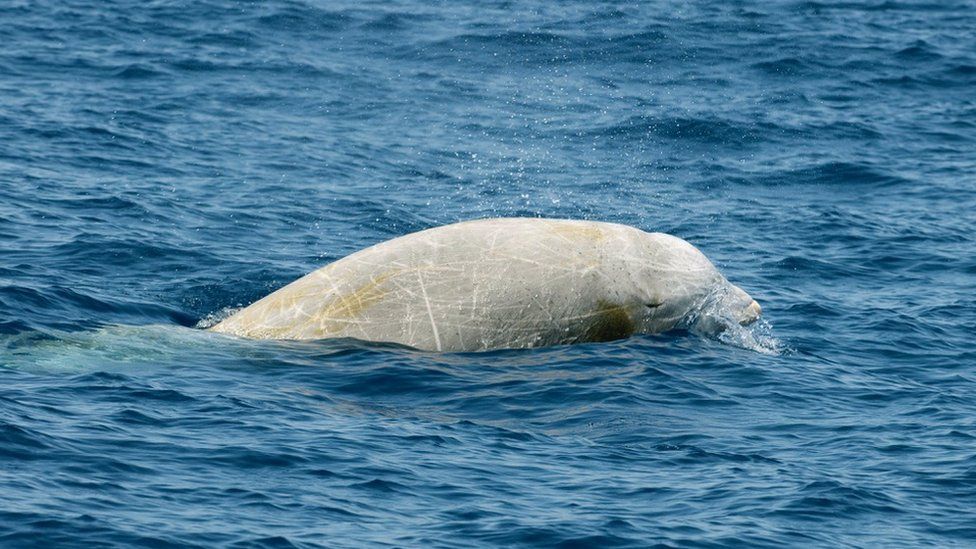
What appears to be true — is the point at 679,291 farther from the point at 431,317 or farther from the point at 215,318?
the point at 215,318

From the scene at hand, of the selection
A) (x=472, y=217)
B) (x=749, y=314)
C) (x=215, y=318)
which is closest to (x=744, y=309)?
(x=749, y=314)

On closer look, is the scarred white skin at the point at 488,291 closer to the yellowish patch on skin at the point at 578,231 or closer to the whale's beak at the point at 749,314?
the yellowish patch on skin at the point at 578,231

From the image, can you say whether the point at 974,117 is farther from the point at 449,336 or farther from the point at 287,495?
the point at 287,495

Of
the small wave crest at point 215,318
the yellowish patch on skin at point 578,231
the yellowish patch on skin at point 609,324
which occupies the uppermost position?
the yellowish patch on skin at point 578,231

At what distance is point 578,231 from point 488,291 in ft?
4.64

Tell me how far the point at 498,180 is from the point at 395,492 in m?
15.9

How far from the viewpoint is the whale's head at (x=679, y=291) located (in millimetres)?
18766

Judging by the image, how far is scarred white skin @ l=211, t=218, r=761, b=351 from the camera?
18297 mm

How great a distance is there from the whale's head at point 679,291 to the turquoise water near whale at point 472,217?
325 mm

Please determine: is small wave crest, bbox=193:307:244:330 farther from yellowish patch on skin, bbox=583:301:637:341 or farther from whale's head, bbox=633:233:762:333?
whale's head, bbox=633:233:762:333

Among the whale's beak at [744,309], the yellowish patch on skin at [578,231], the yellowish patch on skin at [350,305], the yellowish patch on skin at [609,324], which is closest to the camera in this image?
the yellowish patch on skin at [350,305]

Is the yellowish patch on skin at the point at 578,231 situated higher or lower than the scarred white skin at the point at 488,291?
higher

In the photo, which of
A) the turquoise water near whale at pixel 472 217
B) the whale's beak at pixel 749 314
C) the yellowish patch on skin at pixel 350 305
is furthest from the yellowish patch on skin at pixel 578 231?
the whale's beak at pixel 749 314

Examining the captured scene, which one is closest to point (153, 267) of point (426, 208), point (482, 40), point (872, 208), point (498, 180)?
point (426, 208)
